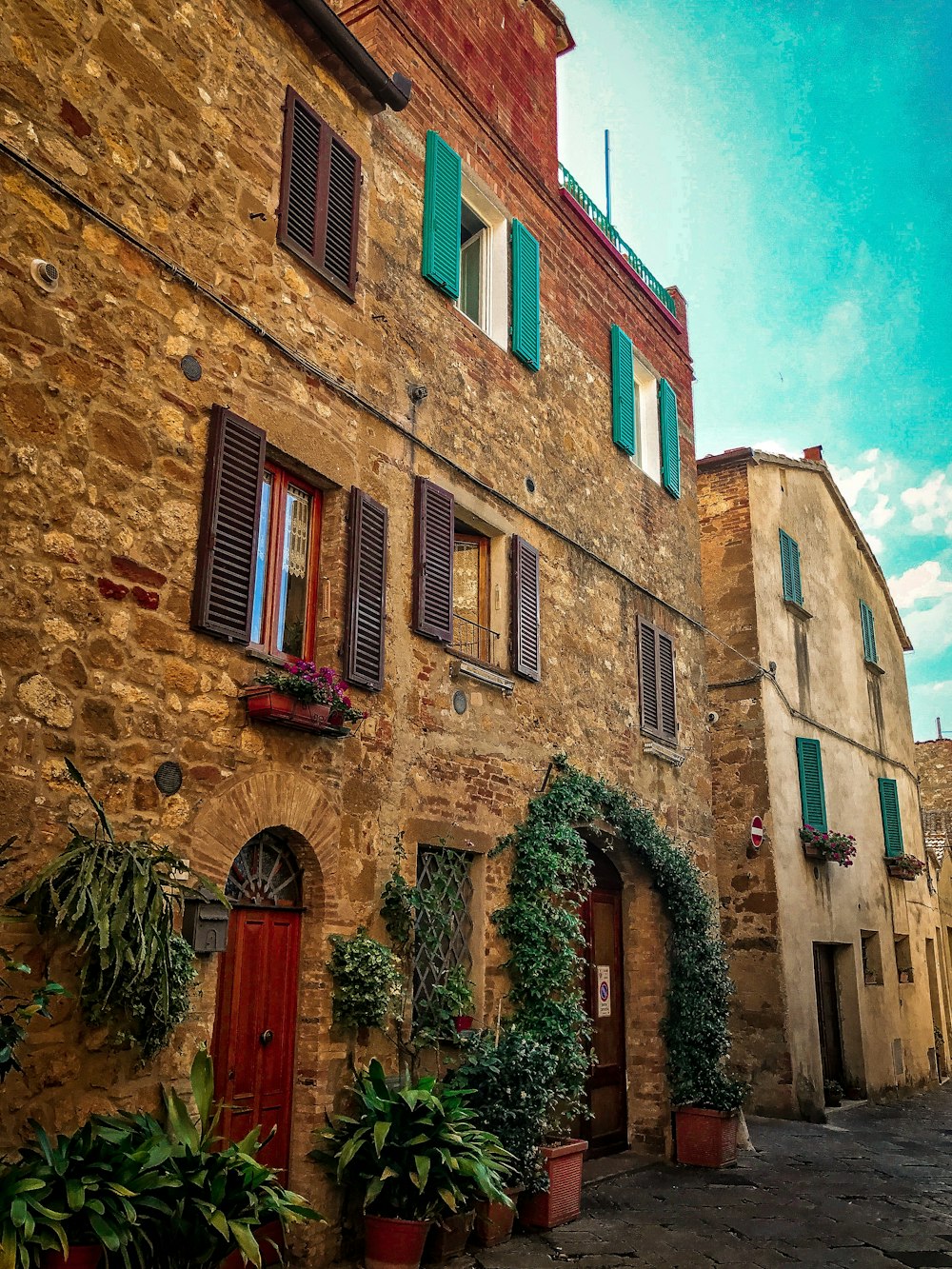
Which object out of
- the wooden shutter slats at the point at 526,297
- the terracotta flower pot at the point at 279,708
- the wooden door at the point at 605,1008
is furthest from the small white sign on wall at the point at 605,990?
the wooden shutter slats at the point at 526,297

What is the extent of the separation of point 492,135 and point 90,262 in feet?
18.3

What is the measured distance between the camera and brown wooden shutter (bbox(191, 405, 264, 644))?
19.6 feet

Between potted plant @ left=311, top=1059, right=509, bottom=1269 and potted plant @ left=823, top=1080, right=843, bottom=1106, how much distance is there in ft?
30.0

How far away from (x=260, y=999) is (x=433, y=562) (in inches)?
133

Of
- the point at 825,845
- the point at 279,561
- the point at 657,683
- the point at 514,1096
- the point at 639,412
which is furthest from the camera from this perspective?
the point at 825,845

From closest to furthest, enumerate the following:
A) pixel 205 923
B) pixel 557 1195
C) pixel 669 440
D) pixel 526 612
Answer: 1. pixel 205 923
2. pixel 557 1195
3. pixel 526 612
4. pixel 669 440

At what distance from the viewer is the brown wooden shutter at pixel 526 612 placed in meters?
9.02

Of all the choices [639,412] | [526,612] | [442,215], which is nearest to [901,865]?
[639,412]

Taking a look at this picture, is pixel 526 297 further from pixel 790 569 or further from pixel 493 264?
pixel 790 569

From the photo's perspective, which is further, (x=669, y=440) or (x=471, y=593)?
(x=669, y=440)

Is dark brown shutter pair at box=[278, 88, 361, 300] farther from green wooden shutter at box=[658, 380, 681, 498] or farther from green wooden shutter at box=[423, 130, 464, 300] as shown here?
green wooden shutter at box=[658, 380, 681, 498]

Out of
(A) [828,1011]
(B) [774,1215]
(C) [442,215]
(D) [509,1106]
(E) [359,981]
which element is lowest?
(B) [774,1215]

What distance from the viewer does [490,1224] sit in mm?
7004

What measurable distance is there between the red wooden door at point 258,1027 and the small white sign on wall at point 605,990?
15.2 feet
